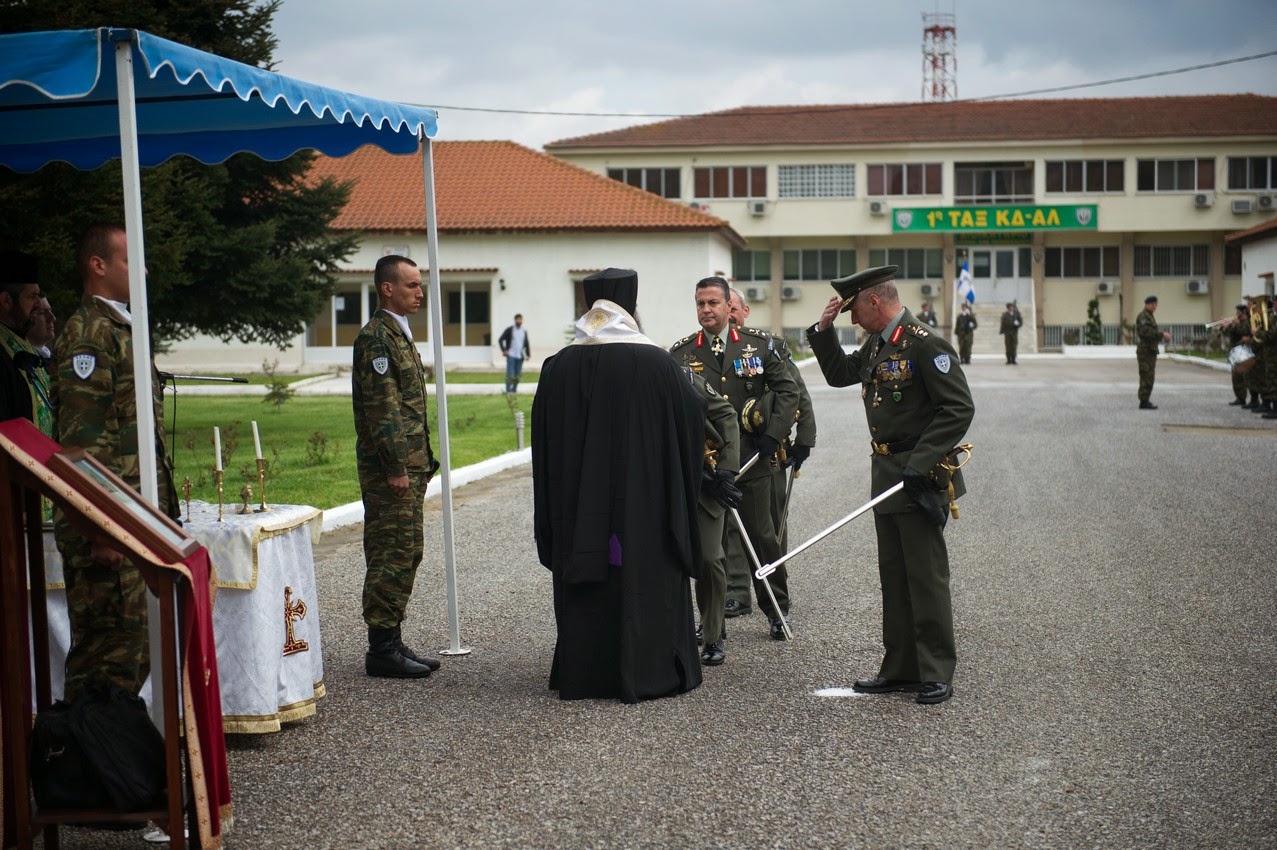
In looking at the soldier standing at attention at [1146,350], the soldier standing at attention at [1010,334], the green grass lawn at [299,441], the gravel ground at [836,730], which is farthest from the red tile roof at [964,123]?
the gravel ground at [836,730]

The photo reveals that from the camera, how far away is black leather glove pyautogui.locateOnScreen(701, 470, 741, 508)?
7.11 meters

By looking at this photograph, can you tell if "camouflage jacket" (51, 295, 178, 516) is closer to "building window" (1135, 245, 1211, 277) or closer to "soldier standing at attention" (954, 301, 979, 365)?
"soldier standing at attention" (954, 301, 979, 365)

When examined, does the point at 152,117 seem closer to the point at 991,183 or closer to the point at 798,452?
the point at 798,452

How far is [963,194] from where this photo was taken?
57062 mm

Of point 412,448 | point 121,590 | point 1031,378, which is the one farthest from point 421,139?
point 1031,378

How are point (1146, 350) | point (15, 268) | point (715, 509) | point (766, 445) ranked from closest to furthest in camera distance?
point (15, 268)
point (715, 509)
point (766, 445)
point (1146, 350)

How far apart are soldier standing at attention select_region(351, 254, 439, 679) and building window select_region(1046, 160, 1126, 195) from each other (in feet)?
177

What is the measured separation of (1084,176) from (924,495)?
54.2 meters

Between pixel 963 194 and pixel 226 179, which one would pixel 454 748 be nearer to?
pixel 226 179

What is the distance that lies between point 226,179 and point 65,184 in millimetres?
5372

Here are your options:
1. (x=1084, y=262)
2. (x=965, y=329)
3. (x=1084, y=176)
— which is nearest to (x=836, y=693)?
(x=965, y=329)

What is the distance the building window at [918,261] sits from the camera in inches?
2267

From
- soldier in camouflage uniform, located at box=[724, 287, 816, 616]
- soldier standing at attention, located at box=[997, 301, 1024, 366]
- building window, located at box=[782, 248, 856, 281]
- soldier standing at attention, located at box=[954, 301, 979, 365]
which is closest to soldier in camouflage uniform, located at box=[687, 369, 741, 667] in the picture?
soldier in camouflage uniform, located at box=[724, 287, 816, 616]

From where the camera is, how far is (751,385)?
8.15 meters
